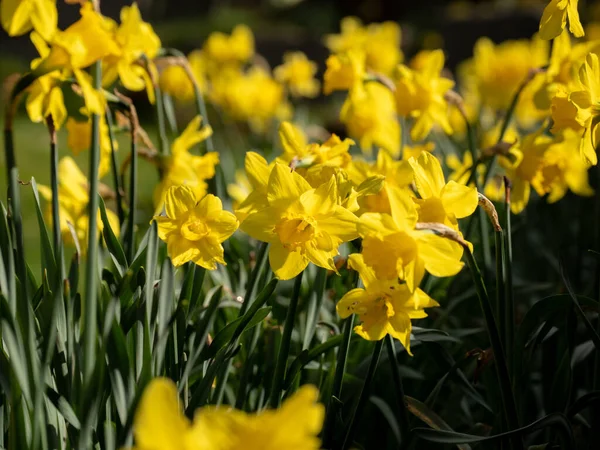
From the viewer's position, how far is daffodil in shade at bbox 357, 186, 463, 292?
2.50ft

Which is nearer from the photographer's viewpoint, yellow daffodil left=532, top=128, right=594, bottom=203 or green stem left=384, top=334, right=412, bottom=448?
green stem left=384, top=334, right=412, bottom=448

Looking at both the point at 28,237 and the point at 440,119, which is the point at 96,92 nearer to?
the point at 440,119

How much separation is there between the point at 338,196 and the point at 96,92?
344 mm

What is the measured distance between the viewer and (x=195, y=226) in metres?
0.95

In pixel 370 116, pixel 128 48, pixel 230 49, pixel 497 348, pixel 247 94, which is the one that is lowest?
pixel 497 348

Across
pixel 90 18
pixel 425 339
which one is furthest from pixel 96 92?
pixel 425 339

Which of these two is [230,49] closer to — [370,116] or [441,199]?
[370,116]

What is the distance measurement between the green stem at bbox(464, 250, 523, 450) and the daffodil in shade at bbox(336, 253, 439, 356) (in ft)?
0.23

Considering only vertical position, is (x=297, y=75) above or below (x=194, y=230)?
above

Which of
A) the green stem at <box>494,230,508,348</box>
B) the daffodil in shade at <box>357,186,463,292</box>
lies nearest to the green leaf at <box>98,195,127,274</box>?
the daffodil in shade at <box>357,186,463,292</box>

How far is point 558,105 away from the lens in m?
1.05

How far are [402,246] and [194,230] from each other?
0.33 m

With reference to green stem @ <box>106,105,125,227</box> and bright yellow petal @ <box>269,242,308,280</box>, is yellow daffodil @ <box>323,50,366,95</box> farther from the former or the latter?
bright yellow petal @ <box>269,242,308,280</box>

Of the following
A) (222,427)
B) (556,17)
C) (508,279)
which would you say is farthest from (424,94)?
(222,427)
